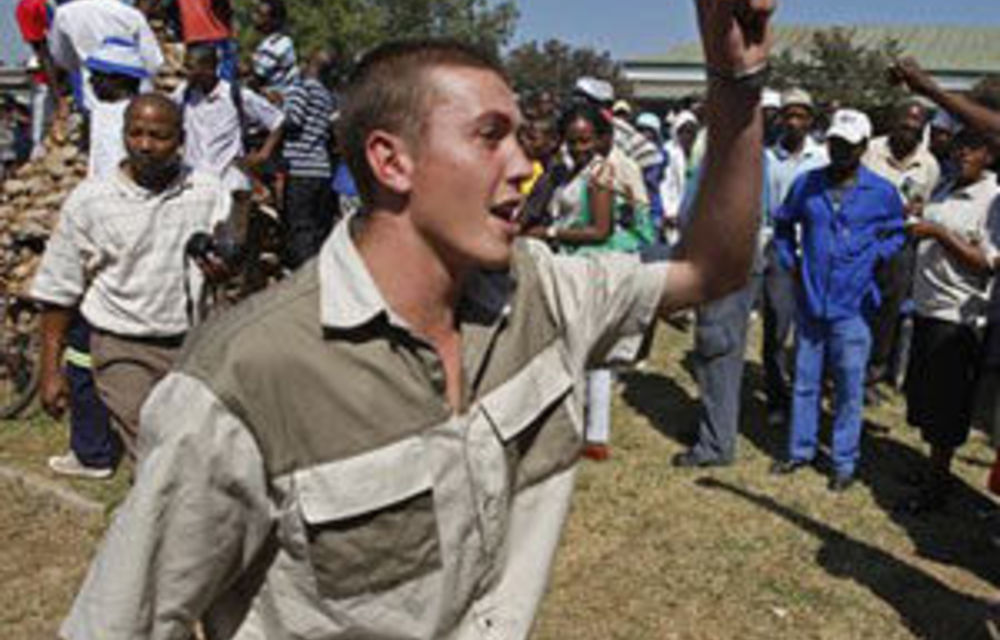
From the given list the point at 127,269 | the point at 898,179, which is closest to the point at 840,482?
the point at 898,179

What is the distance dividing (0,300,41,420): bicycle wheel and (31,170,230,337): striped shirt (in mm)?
3022

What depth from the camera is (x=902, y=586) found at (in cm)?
505

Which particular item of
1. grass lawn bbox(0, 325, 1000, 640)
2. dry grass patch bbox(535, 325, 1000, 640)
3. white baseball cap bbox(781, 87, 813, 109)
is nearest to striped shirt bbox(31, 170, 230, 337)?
grass lawn bbox(0, 325, 1000, 640)

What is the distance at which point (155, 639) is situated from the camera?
163 centimetres

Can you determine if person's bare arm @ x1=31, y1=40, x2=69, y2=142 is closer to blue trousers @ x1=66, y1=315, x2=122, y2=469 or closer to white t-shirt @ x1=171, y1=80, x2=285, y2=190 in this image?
white t-shirt @ x1=171, y1=80, x2=285, y2=190

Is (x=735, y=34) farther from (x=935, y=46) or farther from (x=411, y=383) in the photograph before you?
(x=935, y=46)

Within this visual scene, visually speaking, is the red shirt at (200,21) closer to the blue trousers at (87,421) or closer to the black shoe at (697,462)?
the blue trousers at (87,421)

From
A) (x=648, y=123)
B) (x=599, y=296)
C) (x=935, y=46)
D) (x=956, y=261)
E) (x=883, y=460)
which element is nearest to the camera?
(x=599, y=296)

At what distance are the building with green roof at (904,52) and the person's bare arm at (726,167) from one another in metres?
45.6

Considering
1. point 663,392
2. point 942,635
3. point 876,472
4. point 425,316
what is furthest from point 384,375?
point 663,392

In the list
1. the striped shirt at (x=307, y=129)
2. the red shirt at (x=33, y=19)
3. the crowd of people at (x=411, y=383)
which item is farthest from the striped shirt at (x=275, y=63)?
the crowd of people at (x=411, y=383)

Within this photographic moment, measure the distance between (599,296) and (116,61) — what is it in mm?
4383

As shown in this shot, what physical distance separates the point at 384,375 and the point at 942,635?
12.2 feet

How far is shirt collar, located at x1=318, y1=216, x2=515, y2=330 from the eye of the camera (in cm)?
167
